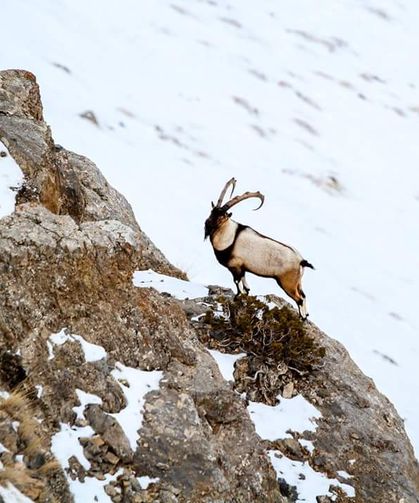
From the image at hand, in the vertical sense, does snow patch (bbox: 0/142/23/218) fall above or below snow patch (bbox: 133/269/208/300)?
above

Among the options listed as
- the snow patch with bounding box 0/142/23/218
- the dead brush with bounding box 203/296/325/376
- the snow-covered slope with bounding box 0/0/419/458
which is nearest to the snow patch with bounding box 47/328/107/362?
the dead brush with bounding box 203/296/325/376

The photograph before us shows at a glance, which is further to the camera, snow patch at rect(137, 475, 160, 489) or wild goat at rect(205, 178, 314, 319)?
wild goat at rect(205, 178, 314, 319)

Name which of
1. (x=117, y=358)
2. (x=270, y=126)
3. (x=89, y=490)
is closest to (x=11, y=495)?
(x=89, y=490)

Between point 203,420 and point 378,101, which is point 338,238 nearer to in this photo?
point 378,101

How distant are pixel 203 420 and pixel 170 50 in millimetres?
27567

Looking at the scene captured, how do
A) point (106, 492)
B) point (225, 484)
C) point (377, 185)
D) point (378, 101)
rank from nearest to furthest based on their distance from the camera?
point (106, 492) → point (225, 484) → point (377, 185) → point (378, 101)

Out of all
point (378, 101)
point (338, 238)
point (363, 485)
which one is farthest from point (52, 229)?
point (378, 101)

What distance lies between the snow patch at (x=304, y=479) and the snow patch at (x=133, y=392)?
159 cm

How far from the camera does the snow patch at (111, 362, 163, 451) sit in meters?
6.98

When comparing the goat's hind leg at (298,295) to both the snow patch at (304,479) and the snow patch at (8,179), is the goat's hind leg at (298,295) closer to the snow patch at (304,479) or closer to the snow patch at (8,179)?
the snow patch at (304,479)

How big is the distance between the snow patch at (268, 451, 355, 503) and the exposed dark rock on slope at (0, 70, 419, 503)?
5.1 inches

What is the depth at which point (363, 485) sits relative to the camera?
27.4 feet

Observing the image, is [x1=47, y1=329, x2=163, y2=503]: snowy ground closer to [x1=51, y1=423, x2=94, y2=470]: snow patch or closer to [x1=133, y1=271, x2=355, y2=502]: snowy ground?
[x1=51, y1=423, x2=94, y2=470]: snow patch

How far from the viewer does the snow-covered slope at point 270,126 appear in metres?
20.7
